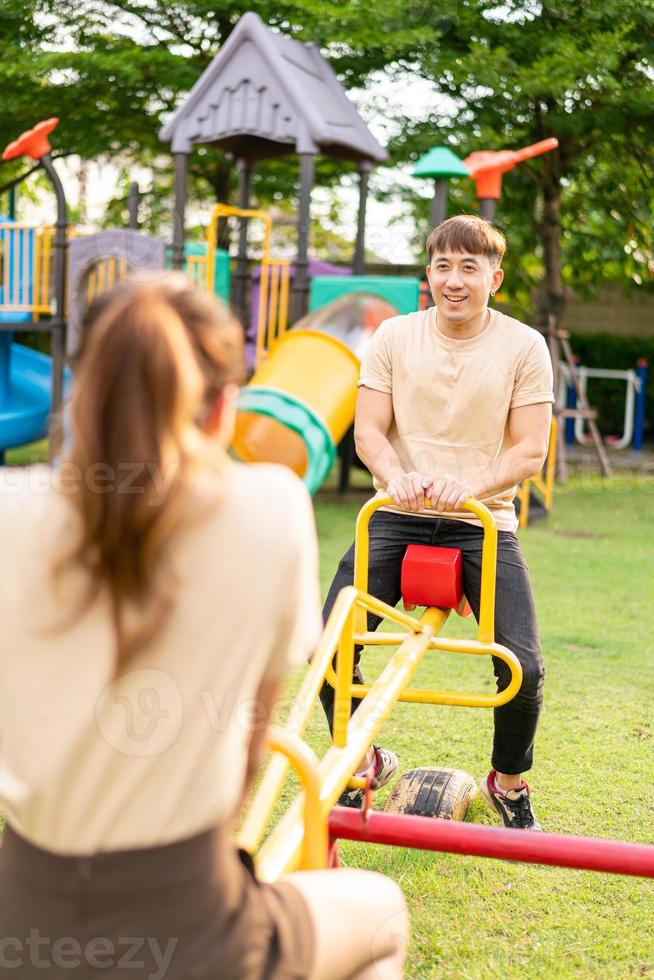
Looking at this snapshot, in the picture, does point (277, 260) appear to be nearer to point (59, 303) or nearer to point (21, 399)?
point (59, 303)

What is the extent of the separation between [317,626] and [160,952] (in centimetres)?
43

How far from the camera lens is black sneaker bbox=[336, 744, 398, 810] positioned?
3357 mm

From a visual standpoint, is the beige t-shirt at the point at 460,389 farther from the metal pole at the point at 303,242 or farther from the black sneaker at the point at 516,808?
the metal pole at the point at 303,242

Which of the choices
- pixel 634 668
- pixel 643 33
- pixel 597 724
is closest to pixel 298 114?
pixel 643 33

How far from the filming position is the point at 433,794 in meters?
3.20

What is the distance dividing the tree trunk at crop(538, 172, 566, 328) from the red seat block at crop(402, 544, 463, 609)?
1021 cm

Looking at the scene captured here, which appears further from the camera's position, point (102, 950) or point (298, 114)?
point (298, 114)

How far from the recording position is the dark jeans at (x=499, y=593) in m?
3.09

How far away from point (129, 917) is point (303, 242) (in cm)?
863

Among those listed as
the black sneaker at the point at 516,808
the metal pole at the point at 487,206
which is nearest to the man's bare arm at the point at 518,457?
the black sneaker at the point at 516,808

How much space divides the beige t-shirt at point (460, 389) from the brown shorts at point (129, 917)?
1978mm

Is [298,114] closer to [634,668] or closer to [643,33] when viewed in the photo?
[643,33]

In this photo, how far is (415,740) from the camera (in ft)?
13.1

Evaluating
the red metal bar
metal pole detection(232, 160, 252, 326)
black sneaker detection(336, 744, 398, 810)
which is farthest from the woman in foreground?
metal pole detection(232, 160, 252, 326)
